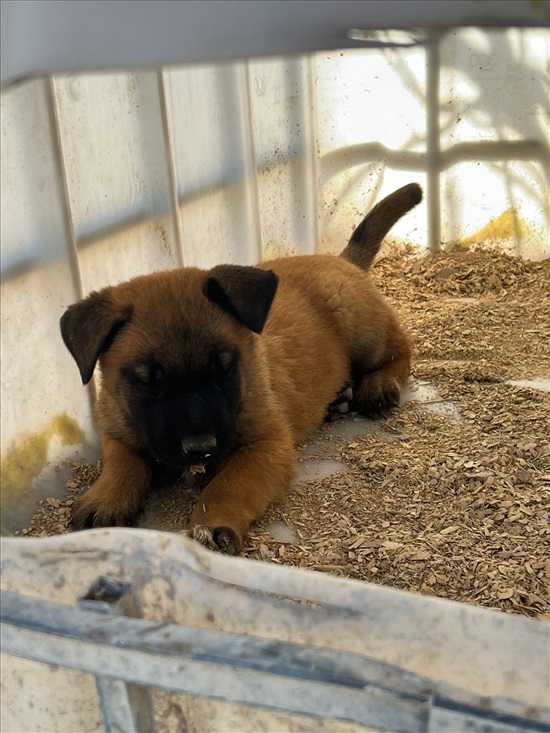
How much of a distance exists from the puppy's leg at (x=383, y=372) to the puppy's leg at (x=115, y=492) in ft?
4.30

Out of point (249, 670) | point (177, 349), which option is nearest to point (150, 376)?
point (177, 349)

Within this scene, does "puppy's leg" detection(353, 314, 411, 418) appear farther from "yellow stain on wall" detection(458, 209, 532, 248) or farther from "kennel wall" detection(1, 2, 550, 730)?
"yellow stain on wall" detection(458, 209, 532, 248)

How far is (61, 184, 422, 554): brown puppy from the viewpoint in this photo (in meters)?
3.14

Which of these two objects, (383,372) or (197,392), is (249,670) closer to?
(197,392)

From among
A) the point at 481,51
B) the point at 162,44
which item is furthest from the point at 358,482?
the point at 481,51

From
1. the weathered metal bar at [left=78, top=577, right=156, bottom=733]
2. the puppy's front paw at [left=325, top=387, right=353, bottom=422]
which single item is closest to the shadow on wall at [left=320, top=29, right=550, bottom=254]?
the puppy's front paw at [left=325, top=387, right=353, bottom=422]

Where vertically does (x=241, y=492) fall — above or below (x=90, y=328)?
below

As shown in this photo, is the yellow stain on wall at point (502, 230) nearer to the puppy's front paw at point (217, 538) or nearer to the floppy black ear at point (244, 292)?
the floppy black ear at point (244, 292)

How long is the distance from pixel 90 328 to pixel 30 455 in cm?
81

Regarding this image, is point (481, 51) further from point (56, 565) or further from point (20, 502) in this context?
point (56, 565)

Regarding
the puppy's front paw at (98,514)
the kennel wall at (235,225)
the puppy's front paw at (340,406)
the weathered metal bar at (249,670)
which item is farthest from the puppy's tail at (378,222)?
the weathered metal bar at (249,670)

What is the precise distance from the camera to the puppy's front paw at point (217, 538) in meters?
3.01

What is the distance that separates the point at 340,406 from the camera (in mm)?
4516

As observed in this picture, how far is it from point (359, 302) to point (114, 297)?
67.6 inches
